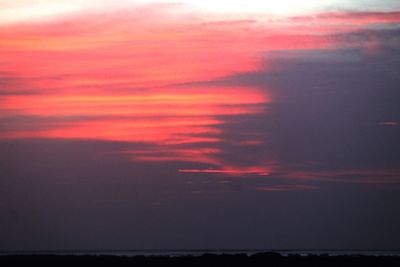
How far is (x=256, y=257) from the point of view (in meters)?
33.9

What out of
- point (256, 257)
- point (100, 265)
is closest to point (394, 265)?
point (256, 257)

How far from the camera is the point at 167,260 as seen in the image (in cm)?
3425

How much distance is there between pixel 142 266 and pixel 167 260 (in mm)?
2388

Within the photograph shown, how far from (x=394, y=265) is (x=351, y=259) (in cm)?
371

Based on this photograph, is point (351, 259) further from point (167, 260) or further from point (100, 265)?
point (100, 265)

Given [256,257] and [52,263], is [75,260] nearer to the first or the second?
[52,263]

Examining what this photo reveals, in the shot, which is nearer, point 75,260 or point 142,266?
point 142,266

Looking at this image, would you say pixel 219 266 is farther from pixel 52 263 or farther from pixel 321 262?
pixel 52 263

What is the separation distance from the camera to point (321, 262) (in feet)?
108

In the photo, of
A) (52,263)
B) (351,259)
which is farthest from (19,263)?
(351,259)

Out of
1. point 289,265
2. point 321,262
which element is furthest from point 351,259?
point 289,265

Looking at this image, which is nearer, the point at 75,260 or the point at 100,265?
the point at 100,265

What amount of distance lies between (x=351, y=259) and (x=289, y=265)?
16.4 ft

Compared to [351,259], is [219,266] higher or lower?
higher
